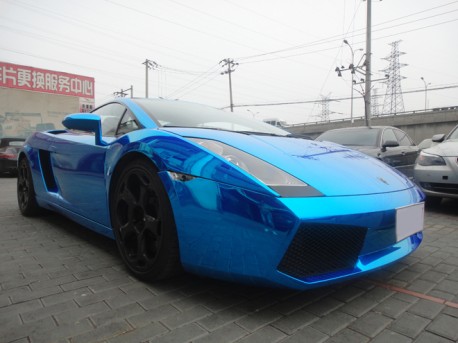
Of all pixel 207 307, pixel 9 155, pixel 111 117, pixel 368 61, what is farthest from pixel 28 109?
pixel 207 307

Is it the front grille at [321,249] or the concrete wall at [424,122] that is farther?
the concrete wall at [424,122]

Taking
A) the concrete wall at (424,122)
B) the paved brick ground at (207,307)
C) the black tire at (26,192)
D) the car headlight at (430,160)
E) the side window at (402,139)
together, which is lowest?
the paved brick ground at (207,307)

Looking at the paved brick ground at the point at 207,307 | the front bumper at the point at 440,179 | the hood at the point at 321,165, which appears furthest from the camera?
the front bumper at the point at 440,179

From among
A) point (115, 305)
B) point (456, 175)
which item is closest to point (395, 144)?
point (456, 175)

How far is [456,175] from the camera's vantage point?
150 inches

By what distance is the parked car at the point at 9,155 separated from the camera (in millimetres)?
10125

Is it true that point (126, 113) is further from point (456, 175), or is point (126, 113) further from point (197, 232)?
point (456, 175)

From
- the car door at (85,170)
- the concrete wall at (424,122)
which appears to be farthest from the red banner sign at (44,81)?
the concrete wall at (424,122)

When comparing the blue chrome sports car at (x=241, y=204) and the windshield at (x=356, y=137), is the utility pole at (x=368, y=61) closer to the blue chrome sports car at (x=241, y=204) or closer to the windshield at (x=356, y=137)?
the windshield at (x=356, y=137)

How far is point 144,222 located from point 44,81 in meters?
21.8

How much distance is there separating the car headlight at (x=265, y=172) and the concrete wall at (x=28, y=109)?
804 inches

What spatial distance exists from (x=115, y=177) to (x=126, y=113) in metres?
0.53

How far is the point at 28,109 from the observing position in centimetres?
1942

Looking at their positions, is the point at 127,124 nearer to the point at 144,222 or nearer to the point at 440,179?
the point at 144,222
